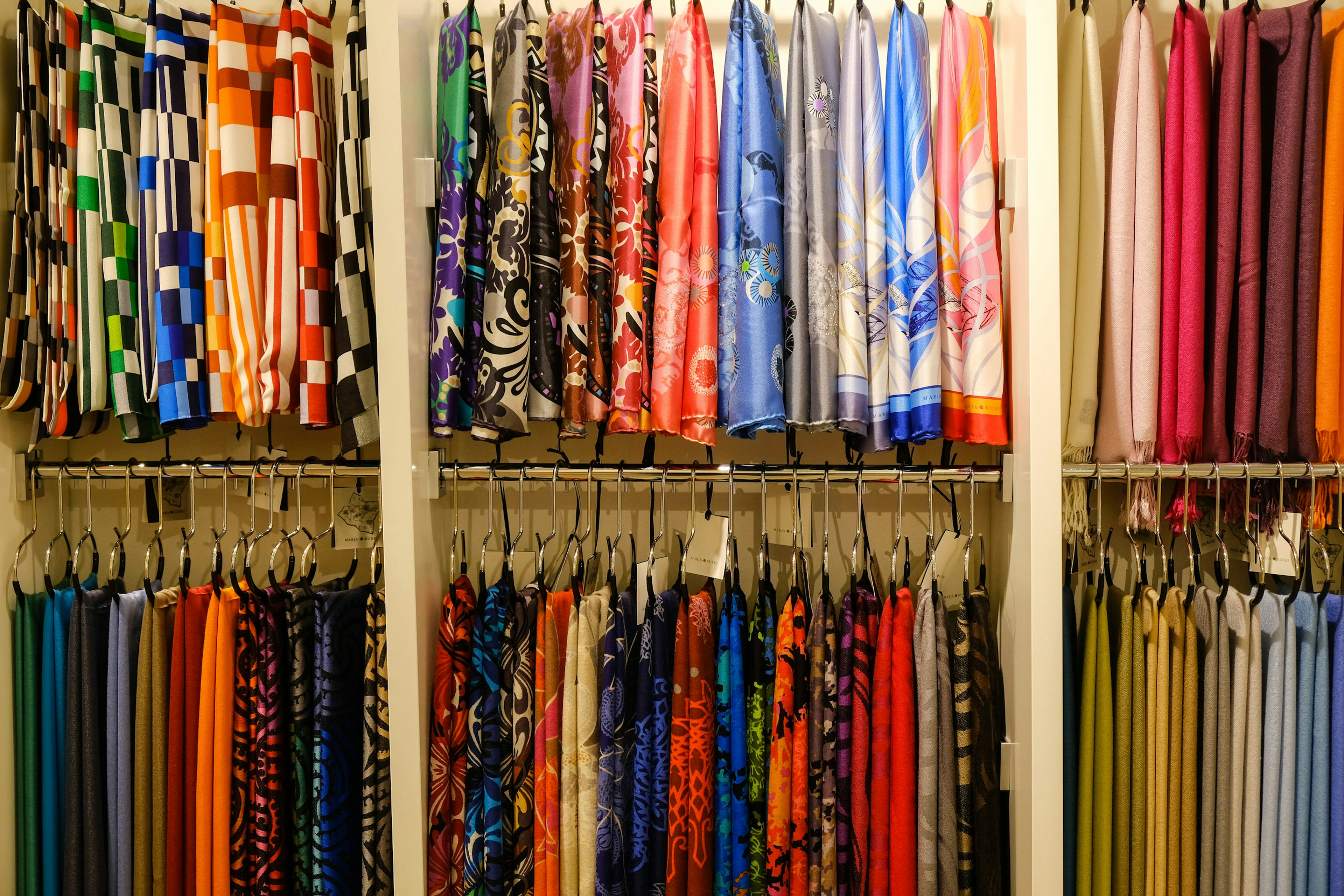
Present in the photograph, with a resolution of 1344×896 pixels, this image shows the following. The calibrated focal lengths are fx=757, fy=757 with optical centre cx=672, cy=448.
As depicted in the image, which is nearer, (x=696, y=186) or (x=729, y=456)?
(x=696, y=186)

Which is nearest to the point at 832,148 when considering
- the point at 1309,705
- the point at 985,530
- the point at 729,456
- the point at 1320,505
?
the point at 729,456

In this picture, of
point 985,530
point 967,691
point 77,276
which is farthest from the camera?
point 985,530

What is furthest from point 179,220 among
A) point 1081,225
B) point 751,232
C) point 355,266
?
point 1081,225

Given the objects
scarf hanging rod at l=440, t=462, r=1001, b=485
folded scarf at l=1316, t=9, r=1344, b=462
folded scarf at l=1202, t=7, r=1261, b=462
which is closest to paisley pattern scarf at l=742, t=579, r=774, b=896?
scarf hanging rod at l=440, t=462, r=1001, b=485

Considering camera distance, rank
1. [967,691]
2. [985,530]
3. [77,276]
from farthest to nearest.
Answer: [985,530], [77,276], [967,691]

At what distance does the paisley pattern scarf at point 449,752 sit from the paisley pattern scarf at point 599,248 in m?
0.35

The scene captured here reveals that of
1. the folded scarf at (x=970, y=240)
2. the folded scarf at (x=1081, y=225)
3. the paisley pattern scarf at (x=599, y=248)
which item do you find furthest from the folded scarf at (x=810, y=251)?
the folded scarf at (x=1081, y=225)

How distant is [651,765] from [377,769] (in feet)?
1.33

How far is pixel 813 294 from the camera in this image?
107 cm

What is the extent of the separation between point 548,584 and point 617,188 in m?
0.68

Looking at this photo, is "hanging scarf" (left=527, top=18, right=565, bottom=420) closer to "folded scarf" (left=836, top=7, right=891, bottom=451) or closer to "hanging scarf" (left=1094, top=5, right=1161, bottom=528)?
"folded scarf" (left=836, top=7, right=891, bottom=451)

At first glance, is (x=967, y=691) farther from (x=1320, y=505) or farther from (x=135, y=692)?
(x=135, y=692)

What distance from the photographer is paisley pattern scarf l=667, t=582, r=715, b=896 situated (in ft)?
3.51

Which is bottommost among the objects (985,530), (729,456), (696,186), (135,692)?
(135,692)
